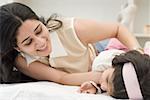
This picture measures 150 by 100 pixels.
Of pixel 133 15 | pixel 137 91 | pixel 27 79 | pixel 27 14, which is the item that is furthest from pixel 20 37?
pixel 133 15

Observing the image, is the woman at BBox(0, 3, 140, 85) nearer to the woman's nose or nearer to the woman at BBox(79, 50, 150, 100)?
the woman's nose

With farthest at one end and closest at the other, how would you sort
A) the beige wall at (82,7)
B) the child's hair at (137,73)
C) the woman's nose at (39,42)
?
the beige wall at (82,7), the woman's nose at (39,42), the child's hair at (137,73)

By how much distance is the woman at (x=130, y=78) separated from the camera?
2.39 feet

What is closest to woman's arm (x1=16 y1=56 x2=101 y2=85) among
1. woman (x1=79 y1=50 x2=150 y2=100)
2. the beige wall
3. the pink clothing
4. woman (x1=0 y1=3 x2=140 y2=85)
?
woman (x1=0 y1=3 x2=140 y2=85)

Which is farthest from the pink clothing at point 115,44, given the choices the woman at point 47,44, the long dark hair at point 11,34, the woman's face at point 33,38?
the woman's face at point 33,38

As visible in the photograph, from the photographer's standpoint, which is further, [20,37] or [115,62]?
[20,37]

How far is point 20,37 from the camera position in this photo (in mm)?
1042

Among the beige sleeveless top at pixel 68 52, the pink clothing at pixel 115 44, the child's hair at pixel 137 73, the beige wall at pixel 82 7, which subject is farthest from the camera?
the beige wall at pixel 82 7

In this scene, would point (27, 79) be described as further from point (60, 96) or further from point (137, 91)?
point (137, 91)

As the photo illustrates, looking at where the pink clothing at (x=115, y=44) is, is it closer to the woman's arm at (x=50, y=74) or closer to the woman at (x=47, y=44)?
the woman at (x=47, y=44)

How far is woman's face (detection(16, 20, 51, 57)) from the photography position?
1020 millimetres

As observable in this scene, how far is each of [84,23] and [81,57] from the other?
150 millimetres

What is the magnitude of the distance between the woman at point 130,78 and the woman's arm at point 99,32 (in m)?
0.44

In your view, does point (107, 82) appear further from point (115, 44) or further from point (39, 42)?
point (115, 44)
